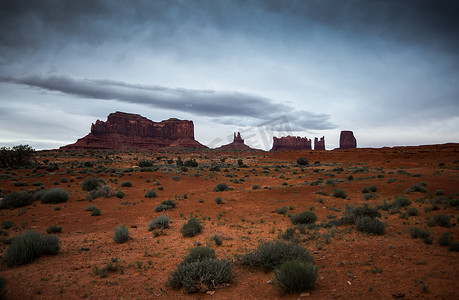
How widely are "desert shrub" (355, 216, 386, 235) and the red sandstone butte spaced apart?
11382 centimetres

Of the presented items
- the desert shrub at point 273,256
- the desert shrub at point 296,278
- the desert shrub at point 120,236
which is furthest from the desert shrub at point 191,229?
the desert shrub at point 296,278

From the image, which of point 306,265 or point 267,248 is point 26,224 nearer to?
point 267,248

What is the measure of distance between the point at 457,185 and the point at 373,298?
55.5 feet

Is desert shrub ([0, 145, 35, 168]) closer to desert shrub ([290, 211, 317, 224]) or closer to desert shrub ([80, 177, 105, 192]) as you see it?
desert shrub ([80, 177, 105, 192])

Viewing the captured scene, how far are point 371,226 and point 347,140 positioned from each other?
147 meters

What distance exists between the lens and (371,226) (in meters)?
7.87

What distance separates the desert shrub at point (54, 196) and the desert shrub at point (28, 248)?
32.1 feet

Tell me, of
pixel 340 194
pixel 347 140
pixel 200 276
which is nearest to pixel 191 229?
pixel 200 276

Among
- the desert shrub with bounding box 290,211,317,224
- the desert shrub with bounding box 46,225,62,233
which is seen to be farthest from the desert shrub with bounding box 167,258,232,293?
the desert shrub with bounding box 46,225,62,233

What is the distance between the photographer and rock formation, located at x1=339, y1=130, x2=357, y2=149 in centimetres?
13838

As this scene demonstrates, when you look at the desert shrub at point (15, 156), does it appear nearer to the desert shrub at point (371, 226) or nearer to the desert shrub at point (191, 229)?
the desert shrub at point (191, 229)

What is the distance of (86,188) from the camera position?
1922 centimetres

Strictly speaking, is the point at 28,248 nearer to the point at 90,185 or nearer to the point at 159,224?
the point at 159,224

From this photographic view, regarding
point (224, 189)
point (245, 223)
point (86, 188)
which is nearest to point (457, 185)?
point (245, 223)
